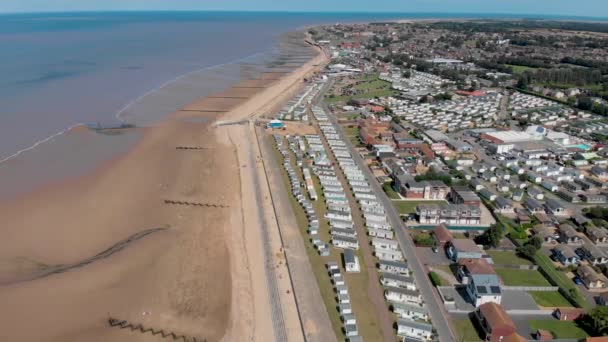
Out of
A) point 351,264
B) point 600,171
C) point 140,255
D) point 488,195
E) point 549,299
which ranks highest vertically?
point 600,171

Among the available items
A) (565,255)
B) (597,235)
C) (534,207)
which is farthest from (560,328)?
(534,207)

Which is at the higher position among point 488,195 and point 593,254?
point 488,195

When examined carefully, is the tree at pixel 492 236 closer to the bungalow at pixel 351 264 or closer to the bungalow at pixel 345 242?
the bungalow at pixel 345 242

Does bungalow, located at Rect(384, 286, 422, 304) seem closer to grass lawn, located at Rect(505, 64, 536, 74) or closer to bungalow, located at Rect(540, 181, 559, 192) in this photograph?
bungalow, located at Rect(540, 181, 559, 192)

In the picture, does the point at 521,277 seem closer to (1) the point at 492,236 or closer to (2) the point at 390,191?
(1) the point at 492,236

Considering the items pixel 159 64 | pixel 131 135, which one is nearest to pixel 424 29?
pixel 159 64

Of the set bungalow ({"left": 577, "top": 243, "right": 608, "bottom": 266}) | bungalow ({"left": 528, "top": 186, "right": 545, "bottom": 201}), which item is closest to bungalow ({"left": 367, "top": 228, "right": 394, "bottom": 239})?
bungalow ({"left": 577, "top": 243, "right": 608, "bottom": 266})

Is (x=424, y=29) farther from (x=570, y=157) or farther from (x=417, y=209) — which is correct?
(x=417, y=209)
